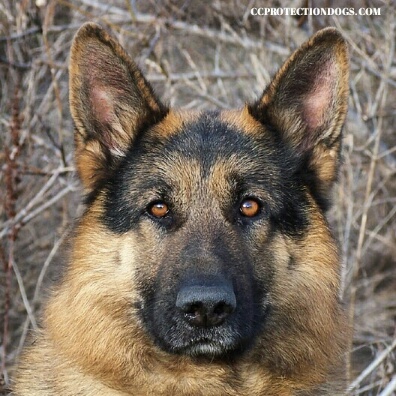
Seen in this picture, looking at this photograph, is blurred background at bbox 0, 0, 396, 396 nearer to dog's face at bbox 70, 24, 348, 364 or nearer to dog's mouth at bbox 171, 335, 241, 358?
dog's face at bbox 70, 24, 348, 364

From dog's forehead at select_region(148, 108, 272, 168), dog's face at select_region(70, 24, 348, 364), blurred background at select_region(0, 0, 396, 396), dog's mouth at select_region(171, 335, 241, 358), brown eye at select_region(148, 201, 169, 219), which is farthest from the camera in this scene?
blurred background at select_region(0, 0, 396, 396)

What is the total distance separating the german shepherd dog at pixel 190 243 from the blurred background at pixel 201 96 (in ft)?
8.22

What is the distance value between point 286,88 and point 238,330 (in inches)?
57.2

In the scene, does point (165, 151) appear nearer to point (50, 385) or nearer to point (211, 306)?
point (211, 306)

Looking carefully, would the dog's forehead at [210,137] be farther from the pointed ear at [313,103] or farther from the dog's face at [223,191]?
the pointed ear at [313,103]

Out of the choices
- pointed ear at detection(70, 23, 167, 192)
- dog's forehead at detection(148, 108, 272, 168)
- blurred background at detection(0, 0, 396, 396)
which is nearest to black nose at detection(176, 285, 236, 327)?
dog's forehead at detection(148, 108, 272, 168)

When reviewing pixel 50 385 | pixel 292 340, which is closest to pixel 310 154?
pixel 292 340

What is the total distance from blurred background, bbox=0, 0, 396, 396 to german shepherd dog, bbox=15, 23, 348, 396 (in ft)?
8.22

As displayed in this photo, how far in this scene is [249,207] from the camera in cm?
385

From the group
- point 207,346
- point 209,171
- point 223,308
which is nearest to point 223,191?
point 209,171

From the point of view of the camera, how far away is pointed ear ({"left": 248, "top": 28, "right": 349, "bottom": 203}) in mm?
3992

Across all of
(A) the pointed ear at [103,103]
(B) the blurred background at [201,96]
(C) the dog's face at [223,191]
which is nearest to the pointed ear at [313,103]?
(C) the dog's face at [223,191]

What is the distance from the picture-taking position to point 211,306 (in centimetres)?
331

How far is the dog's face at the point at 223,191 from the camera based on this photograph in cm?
364
